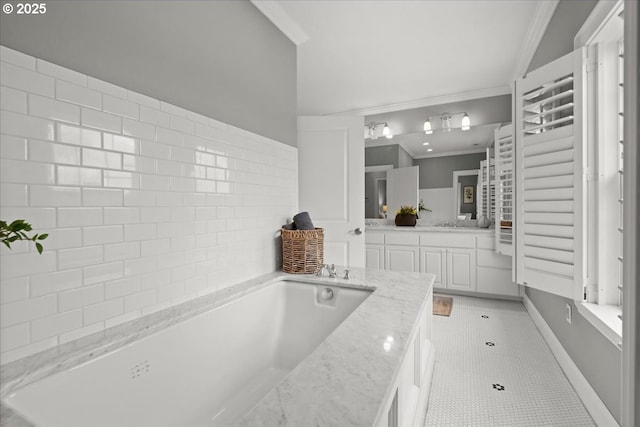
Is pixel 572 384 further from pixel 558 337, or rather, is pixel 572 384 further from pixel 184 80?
pixel 184 80

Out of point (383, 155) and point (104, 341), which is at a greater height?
point (383, 155)

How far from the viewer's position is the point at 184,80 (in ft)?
5.16

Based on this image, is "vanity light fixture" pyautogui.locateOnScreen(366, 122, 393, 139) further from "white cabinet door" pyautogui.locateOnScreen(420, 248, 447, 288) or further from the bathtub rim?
the bathtub rim

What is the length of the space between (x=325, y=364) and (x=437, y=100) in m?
3.92

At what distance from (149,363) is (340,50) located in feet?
9.41

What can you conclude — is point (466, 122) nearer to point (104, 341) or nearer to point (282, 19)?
point (282, 19)

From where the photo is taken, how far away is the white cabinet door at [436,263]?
152 inches

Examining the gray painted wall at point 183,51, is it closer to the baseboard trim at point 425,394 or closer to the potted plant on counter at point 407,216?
the baseboard trim at point 425,394

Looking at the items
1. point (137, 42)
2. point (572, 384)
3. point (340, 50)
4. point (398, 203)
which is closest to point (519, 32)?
point (340, 50)

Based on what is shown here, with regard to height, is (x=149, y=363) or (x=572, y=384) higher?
(x=149, y=363)

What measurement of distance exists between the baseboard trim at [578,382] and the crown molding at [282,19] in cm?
312

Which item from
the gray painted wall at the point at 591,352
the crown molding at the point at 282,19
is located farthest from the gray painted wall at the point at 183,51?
the gray painted wall at the point at 591,352

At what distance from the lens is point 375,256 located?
420cm

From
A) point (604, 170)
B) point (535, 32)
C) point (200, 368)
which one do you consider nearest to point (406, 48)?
point (535, 32)
